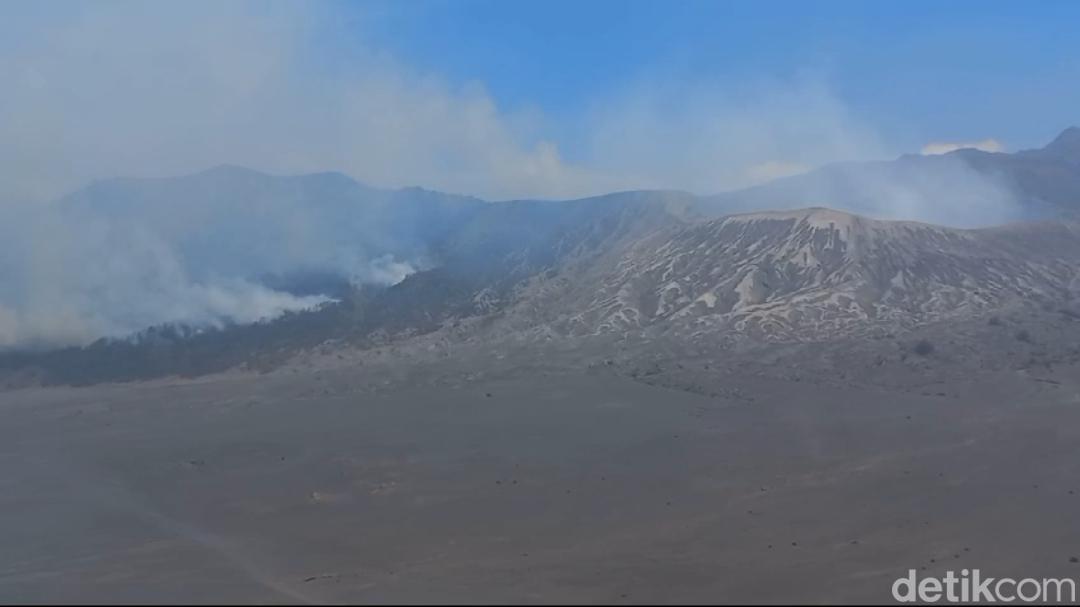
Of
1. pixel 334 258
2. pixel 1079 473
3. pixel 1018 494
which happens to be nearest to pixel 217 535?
pixel 1018 494

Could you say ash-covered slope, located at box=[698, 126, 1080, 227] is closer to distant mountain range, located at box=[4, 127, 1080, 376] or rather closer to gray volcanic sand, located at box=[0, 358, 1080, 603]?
distant mountain range, located at box=[4, 127, 1080, 376]

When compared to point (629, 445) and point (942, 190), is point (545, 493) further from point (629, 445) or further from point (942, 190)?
point (942, 190)

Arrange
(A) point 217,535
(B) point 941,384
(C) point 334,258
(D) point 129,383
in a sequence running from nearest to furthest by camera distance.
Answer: (A) point 217,535, (B) point 941,384, (D) point 129,383, (C) point 334,258

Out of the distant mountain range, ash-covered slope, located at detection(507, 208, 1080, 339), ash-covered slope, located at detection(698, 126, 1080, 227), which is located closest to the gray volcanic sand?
ash-covered slope, located at detection(507, 208, 1080, 339)

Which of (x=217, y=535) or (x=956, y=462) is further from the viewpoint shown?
(x=956, y=462)

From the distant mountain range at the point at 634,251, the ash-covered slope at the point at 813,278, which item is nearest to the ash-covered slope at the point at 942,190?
the distant mountain range at the point at 634,251

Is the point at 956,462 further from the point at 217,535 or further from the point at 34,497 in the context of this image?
the point at 34,497

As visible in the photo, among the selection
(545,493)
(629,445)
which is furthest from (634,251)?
(545,493)
